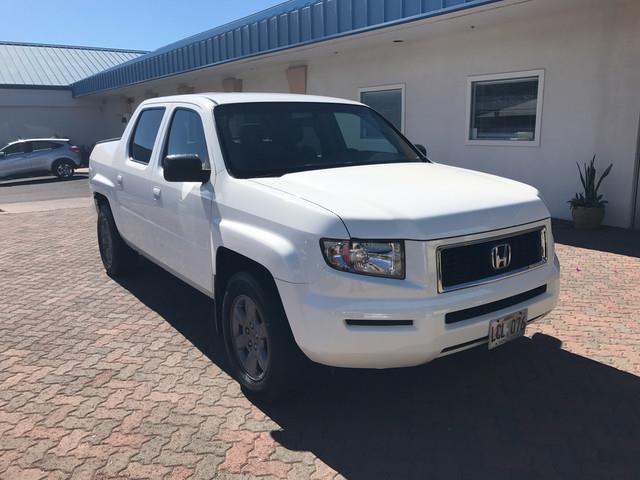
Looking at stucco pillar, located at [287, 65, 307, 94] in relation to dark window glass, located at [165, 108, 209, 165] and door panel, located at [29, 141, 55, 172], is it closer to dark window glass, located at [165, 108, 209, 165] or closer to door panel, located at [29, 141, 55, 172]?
dark window glass, located at [165, 108, 209, 165]

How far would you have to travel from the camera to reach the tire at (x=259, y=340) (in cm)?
321

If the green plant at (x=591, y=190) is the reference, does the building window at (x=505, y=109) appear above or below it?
above

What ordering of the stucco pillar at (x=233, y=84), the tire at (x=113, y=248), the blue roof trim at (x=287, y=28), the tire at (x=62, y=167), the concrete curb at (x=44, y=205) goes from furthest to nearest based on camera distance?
the tire at (x=62, y=167) → the stucco pillar at (x=233, y=84) → the concrete curb at (x=44, y=205) → the blue roof trim at (x=287, y=28) → the tire at (x=113, y=248)

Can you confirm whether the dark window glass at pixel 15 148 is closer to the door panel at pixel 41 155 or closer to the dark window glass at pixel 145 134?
the door panel at pixel 41 155

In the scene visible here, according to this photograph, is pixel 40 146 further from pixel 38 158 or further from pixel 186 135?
pixel 186 135

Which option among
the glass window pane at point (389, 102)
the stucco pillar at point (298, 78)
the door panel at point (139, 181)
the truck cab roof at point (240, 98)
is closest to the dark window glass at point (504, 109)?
the glass window pane at point (389, 102)

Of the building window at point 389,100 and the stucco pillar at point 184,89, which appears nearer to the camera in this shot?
the building window at point 389,100

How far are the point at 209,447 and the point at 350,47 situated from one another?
34.6ft

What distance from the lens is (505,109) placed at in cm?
988

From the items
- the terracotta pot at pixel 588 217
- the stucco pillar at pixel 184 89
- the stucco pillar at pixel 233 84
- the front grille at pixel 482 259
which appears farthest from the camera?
the stucco pillar at pixel 184 89

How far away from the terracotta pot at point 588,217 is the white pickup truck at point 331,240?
4.91 metres

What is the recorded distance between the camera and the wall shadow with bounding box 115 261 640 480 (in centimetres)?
293

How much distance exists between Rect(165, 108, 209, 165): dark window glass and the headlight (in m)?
1.58

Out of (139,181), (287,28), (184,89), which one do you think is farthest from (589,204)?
(184,89)
